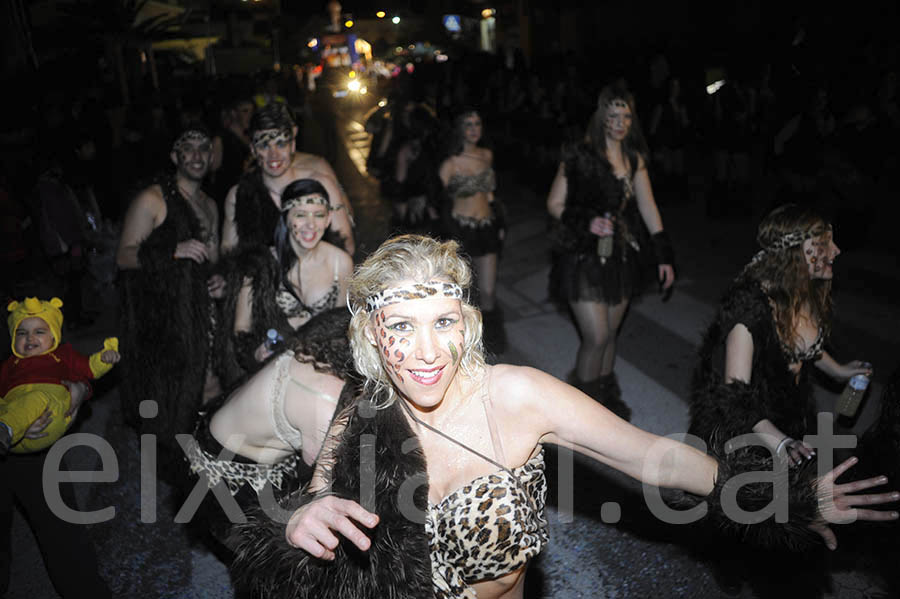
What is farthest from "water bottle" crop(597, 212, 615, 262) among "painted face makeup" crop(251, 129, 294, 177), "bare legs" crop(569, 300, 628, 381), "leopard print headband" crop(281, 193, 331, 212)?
"painted face makeup" crop(251, 129, 294, 177)

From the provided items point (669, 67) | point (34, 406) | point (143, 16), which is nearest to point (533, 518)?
point (34, 406)

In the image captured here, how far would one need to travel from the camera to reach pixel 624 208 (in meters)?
4.63

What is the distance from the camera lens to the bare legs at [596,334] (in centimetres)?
455

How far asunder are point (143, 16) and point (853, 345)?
1610 cm

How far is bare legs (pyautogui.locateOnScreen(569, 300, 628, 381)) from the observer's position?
4555mm

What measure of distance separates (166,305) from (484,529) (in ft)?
9.89

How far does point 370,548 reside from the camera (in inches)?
80.0

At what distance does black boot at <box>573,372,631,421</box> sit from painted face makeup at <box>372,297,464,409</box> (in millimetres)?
2847

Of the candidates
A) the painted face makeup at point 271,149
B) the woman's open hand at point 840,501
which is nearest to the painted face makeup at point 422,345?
the woman's open hand at point 840,501

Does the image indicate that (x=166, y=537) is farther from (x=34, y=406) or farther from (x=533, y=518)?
(x=533, y=518)

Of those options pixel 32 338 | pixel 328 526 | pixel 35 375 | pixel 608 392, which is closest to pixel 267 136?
pixel 32 338

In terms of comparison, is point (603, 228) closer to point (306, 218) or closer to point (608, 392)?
point (608, 392)

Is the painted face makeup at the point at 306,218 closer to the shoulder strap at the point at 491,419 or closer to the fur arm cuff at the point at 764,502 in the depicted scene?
the shoulder strap at the point at 491,419

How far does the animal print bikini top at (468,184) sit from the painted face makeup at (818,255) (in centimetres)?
339
